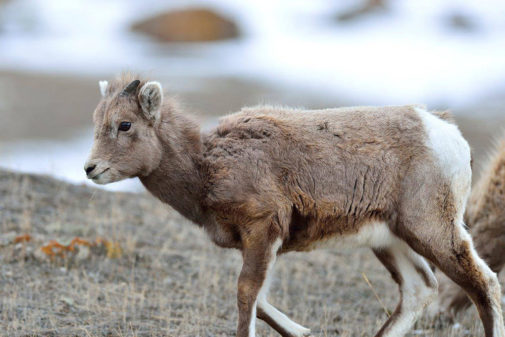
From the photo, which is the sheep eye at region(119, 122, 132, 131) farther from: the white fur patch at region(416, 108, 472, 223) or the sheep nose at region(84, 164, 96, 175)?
the white fur patch at region(416, 108, 472, 223)

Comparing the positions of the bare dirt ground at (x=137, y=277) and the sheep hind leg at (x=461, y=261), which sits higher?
the sheep hind leg at (x=461, y=261)

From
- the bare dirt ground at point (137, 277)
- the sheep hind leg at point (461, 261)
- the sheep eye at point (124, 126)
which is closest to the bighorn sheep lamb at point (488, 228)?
the bare dirt ground at point (137, 277)

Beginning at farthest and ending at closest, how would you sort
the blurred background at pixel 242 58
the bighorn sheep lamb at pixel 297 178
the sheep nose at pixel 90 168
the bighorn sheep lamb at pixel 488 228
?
the blurred background at pixel 242 58, the bighorn sheep lamb at pixel 488 228, the bighorn sheep lamb at pixel 297 178, the sheep nose at pixel 90 168

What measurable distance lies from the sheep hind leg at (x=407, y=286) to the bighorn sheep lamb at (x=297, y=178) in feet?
1.63

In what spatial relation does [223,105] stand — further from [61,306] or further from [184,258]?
[61,306]

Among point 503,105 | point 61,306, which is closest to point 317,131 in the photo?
point 61,306

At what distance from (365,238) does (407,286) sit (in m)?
0.88

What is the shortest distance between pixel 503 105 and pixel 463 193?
17.3 m

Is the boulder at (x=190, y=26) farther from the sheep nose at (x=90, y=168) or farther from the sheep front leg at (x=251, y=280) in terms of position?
the sheep front leg at (x=251, y=280)

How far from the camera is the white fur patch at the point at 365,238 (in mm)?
7125

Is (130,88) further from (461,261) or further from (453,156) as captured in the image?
(461,261)

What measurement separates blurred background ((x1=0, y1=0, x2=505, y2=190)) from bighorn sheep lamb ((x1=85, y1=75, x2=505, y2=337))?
710 centimetres

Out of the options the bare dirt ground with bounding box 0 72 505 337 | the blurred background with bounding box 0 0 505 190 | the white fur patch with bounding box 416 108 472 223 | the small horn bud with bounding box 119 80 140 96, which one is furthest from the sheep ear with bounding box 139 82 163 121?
the blurred background with bounding box 0 0 505 190

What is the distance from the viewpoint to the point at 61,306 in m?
8.24
